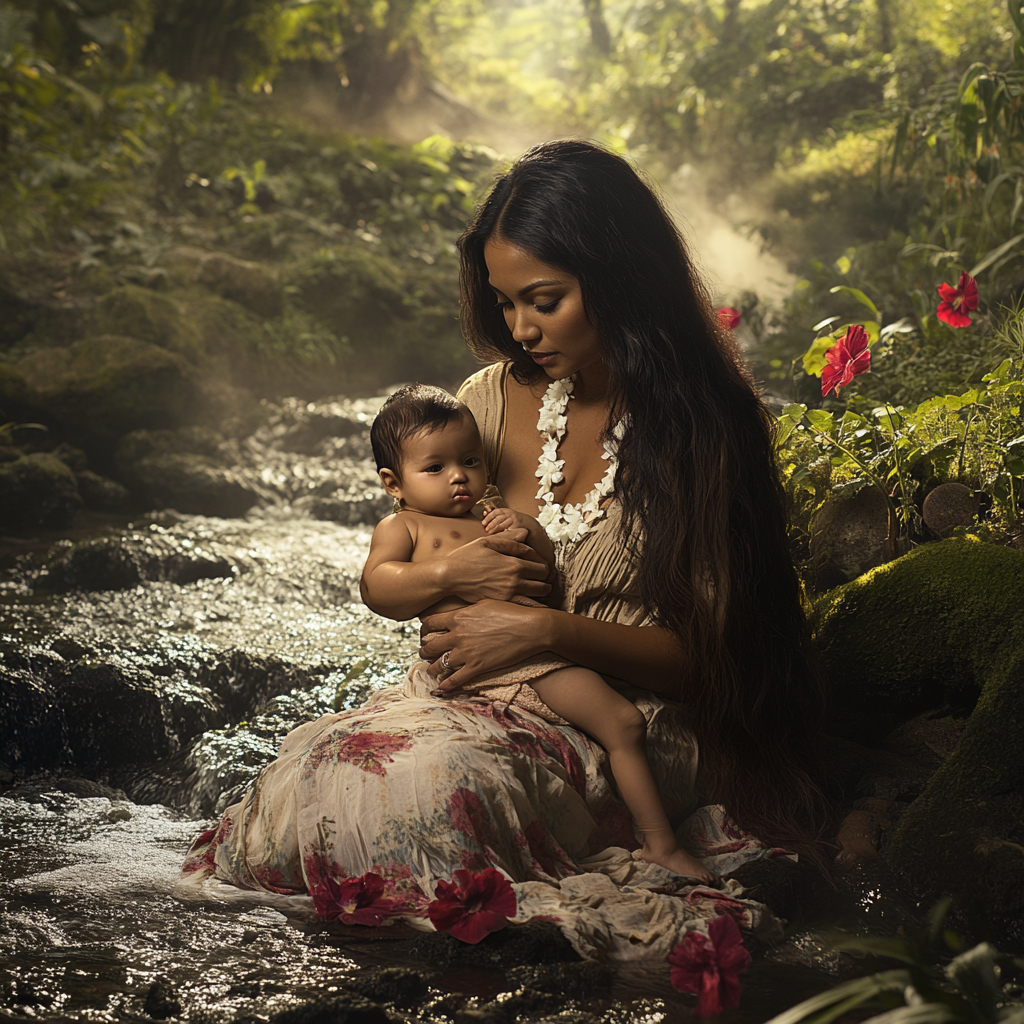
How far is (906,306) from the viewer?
636cm

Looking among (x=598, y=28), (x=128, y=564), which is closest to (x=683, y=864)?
(x=128, y=564)

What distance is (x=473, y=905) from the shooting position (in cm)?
192

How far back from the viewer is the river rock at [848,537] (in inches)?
137

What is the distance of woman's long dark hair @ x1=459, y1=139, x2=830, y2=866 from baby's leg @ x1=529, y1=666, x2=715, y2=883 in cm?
25

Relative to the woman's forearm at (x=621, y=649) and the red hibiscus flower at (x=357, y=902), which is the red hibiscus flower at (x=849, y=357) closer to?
the woman's forearm at (x=621, y=649)

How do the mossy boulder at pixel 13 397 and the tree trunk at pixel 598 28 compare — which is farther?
the tree trunk at pixel 598 28

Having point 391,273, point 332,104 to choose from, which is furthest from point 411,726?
point 332,104

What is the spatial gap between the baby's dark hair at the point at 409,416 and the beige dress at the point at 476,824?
641 mm

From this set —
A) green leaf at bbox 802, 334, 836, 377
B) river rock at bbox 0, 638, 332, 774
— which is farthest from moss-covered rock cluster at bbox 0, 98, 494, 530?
green leaf at bbox 802, 334, 836, 377

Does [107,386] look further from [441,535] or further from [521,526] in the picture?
[521,526]

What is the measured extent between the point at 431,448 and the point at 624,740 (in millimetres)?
905

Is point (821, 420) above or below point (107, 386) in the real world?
below

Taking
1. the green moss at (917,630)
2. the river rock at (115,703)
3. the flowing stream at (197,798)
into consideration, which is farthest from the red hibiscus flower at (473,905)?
the river rock at (115,703)

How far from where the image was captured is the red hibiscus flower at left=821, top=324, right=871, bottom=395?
11.0ft
